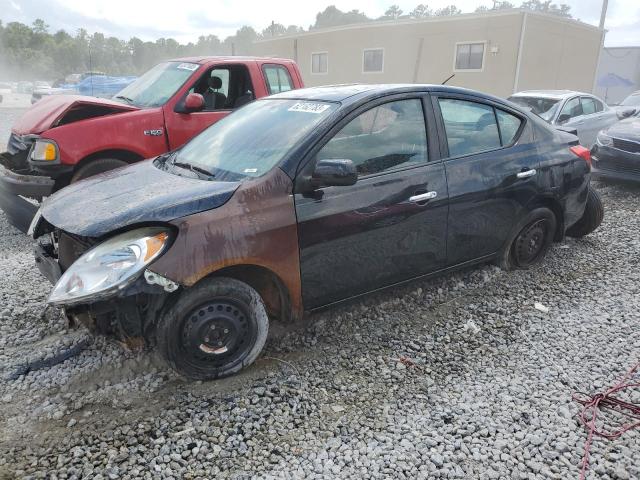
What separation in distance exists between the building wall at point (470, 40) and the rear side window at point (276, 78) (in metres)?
14.7

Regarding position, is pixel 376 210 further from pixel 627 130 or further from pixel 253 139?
pixel 627 130

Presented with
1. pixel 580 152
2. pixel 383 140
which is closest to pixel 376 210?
pixel 383 140

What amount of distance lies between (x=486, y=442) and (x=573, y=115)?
358 inches

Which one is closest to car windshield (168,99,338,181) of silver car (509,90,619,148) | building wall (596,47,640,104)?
silver car (509,90,619,148)

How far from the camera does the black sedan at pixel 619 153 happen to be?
7145 millimetres

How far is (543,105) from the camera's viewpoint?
960 cm

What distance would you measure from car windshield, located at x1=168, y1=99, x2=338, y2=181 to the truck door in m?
1.94

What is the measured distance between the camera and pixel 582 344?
330 centimetres

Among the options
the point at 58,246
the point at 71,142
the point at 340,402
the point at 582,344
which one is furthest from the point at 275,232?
the point at 71,142

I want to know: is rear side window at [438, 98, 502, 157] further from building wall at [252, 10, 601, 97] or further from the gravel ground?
building wall at [252, 10, 601, 97]

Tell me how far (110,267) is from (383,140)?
1.90m

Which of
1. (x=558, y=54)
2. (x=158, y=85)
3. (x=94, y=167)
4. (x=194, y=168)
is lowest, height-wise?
(x=94, y=167)

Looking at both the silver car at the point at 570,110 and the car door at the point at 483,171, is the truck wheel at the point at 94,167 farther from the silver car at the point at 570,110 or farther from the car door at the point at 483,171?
the silver car at the point at 570,110

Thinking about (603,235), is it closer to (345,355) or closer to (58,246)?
(345,355)
